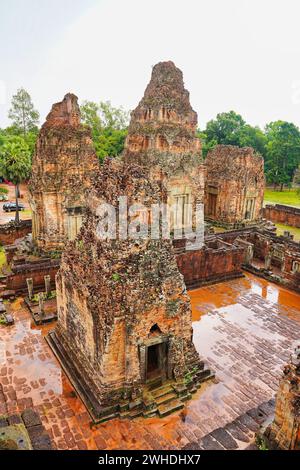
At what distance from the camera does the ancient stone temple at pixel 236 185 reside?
77.9 ft

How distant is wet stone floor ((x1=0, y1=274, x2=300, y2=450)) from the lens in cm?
891

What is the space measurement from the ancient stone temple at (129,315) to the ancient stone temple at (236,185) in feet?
48.0

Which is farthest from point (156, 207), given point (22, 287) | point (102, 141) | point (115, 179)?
point (102, 141)

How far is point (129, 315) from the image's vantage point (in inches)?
362

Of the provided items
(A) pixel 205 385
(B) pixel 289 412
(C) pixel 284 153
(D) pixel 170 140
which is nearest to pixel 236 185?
(D) pixel 170 140

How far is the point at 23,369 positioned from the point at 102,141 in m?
30.8

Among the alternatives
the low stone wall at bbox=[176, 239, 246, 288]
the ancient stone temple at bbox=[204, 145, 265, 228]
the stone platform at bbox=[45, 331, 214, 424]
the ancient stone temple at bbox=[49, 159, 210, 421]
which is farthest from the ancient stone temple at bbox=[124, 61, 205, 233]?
the stone platform at bbox=[45, 331, 214, 424]

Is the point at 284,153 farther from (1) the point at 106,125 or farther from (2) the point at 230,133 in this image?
(1) the point at 106,125

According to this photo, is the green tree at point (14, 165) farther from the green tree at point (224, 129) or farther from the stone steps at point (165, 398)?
the green tree at point (224, 129)

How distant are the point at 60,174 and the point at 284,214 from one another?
21.3m

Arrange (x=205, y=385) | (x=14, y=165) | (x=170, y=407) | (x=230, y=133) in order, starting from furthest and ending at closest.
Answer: (x=230, y=133) → (x=14, y=165) → (x=205, y=385) → (x=170, y=407)

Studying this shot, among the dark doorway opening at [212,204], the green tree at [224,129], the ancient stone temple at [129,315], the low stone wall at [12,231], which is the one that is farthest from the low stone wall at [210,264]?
the green tree at [224,129]

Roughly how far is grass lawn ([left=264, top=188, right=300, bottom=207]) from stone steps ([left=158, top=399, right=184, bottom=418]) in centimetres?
3166
